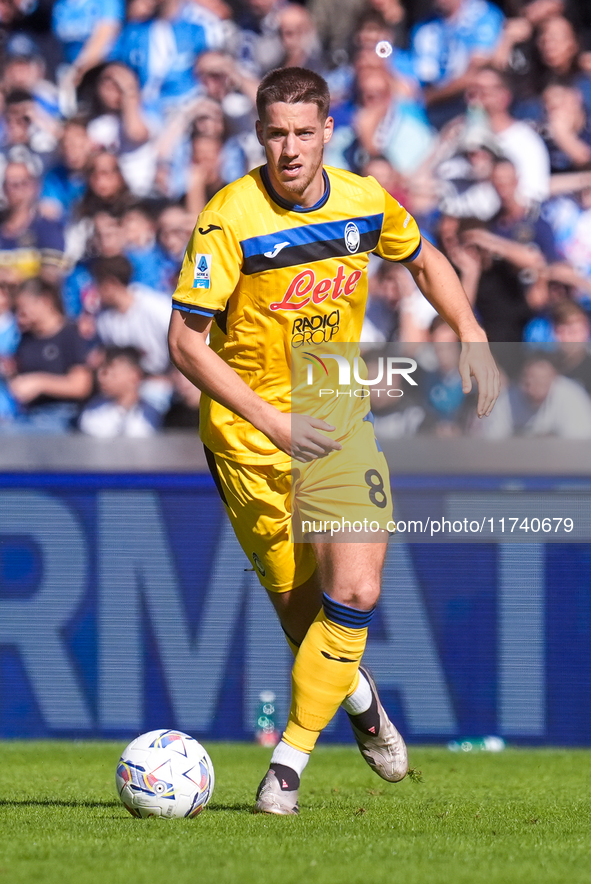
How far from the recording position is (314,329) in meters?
4.49

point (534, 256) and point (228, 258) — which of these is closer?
point (228, 258)

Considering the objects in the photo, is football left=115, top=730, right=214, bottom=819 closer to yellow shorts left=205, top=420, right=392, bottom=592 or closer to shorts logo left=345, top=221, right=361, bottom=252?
yellow shorts left=205, top=420, right=392, bottom=592

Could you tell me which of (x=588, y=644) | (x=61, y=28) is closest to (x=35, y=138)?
(x=61, y=28)

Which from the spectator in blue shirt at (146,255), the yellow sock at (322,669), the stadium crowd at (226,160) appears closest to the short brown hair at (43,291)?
the stadium crowd at (226,160)

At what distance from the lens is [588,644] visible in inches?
278

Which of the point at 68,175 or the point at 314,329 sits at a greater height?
the point at 314,329

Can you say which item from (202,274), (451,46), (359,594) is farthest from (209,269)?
(451,46)

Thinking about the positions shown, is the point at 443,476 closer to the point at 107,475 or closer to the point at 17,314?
the point at 107,475

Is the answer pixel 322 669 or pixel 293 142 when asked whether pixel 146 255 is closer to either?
pixel 293 142

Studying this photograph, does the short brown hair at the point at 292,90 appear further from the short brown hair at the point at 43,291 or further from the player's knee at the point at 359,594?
the short brown hair at the point at 43,291

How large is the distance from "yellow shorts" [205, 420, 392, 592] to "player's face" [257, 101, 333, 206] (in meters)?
0.92

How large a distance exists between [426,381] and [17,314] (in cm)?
301

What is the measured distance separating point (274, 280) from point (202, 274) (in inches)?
11.9

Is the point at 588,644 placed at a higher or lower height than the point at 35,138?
lower
